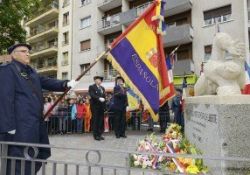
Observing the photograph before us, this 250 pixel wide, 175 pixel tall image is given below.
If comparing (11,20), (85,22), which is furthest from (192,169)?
(85,22)

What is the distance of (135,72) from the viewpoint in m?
7.09

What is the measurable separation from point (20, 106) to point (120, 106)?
8.24 metres

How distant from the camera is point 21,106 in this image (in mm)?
4441

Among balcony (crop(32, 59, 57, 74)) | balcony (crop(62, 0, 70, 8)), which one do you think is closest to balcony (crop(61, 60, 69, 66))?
balcony (crop(32, 59, 57, 74))

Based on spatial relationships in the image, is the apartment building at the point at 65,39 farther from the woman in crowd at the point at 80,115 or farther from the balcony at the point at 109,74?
the woman in crowd at the point at 80,115

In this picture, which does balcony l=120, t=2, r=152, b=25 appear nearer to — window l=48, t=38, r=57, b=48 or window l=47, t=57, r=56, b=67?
window l=48, t=38, r=57, b=48

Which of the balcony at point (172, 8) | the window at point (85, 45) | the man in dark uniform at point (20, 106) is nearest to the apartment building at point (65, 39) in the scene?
the window at point (85, 45)

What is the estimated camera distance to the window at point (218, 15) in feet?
87.7

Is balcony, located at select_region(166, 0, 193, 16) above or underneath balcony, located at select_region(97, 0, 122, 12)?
underneath

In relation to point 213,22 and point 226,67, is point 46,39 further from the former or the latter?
point 226,67

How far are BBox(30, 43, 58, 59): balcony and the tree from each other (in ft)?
82.3

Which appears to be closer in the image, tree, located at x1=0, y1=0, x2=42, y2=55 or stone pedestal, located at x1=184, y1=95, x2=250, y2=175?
stone pedestal, located at x1=184, y1=95, x2=250, y2=175

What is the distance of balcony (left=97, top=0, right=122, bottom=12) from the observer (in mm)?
36250

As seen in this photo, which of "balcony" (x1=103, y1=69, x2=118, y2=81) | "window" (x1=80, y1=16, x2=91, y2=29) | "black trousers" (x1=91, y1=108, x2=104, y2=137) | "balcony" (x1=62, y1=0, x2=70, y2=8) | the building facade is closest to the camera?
"black trousers" (x1=91, y1=108, x2=104, y2=137)
